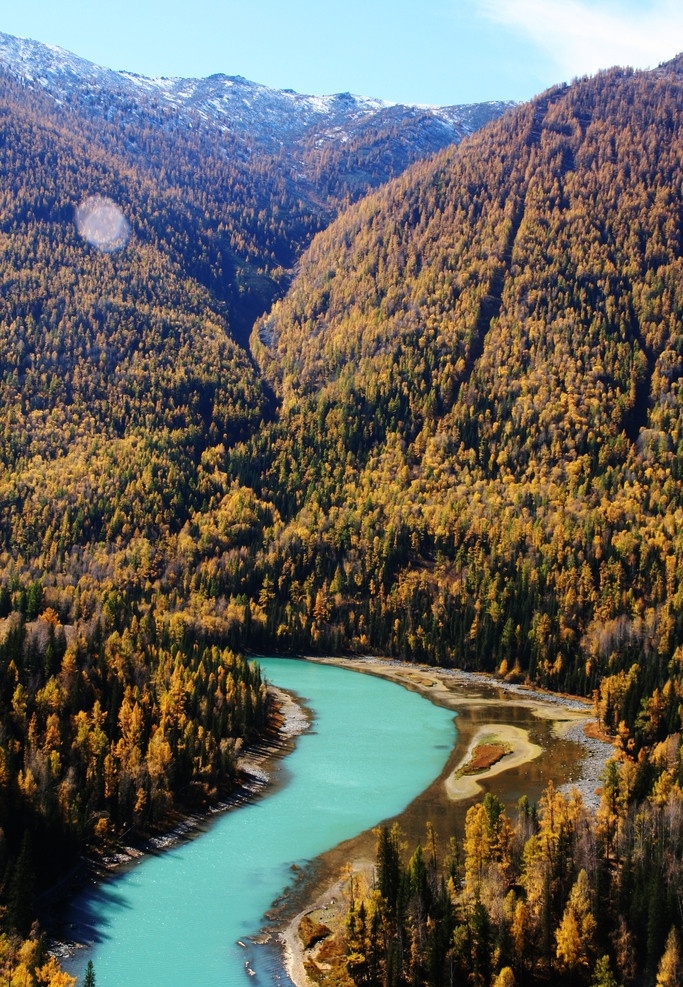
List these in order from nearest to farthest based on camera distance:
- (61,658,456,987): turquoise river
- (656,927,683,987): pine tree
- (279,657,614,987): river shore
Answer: (656,927,683,987): pine tree
(61,658,456,987): turquoise river
(279,657,614,987): river shore

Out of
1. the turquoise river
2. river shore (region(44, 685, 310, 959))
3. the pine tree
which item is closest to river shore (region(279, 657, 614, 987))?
the turquoise river

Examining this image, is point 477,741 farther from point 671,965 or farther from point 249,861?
point 671,965

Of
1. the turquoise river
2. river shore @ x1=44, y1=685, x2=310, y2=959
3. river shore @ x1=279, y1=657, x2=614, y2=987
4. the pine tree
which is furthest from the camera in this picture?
river shore @ x1=279, y1=657, x2=614, y2=987

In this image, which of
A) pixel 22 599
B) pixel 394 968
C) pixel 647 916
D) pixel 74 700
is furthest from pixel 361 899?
pixel 22 599

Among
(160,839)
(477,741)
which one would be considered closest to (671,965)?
(160,839)

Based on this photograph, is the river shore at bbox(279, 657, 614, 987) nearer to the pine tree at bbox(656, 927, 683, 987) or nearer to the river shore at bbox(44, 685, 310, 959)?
the river shore at bbox(44, 685, 310, 959)

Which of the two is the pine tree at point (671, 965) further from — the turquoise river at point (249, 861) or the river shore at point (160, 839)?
the river shore at point (160, 839)
